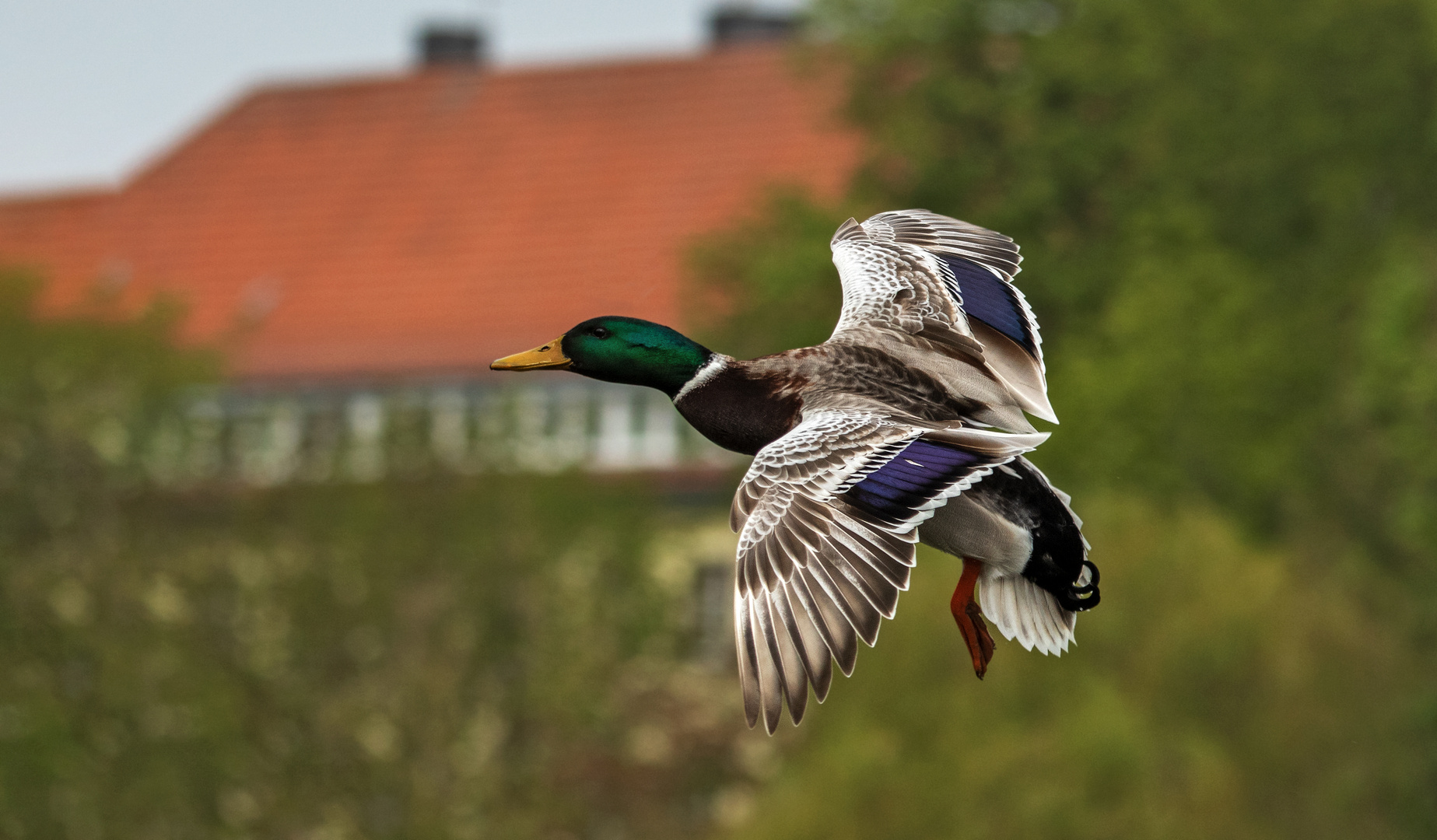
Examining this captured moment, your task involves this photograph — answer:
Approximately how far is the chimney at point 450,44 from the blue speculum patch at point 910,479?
277ft

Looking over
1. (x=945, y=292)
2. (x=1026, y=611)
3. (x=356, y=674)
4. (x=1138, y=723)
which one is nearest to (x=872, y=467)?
(x=1026, y=611)

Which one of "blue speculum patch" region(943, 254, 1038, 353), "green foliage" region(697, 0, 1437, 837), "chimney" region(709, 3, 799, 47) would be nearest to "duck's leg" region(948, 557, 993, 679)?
"blue speculum patch" region(943, 254, 1038, 353)

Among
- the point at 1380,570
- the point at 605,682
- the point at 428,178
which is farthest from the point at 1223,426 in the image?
the point at 428,178

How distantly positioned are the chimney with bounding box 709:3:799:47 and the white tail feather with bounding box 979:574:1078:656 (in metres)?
81.6

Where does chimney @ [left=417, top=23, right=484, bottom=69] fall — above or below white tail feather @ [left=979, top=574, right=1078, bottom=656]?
below

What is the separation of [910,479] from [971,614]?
3.25ft

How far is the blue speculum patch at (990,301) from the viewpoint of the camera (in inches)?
539

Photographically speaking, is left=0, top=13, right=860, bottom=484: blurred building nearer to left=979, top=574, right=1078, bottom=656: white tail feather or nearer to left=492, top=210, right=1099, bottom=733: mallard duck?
left=492, top=210, right=1099, bottom=733: mallard duck

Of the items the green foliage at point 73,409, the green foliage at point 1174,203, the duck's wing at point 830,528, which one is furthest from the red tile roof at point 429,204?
the duck's wing at point 830,528

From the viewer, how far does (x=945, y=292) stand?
1405cm

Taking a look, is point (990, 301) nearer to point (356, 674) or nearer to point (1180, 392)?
point (356, 674)

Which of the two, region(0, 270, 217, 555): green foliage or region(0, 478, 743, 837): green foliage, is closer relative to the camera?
region(0, 478, 743, 837): green foliage

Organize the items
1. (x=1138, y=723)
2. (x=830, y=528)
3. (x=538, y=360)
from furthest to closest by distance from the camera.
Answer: (x=1138, y=723) < (x=538, y=360) < (x=830, y=528)

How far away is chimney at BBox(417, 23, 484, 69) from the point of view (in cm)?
9550
